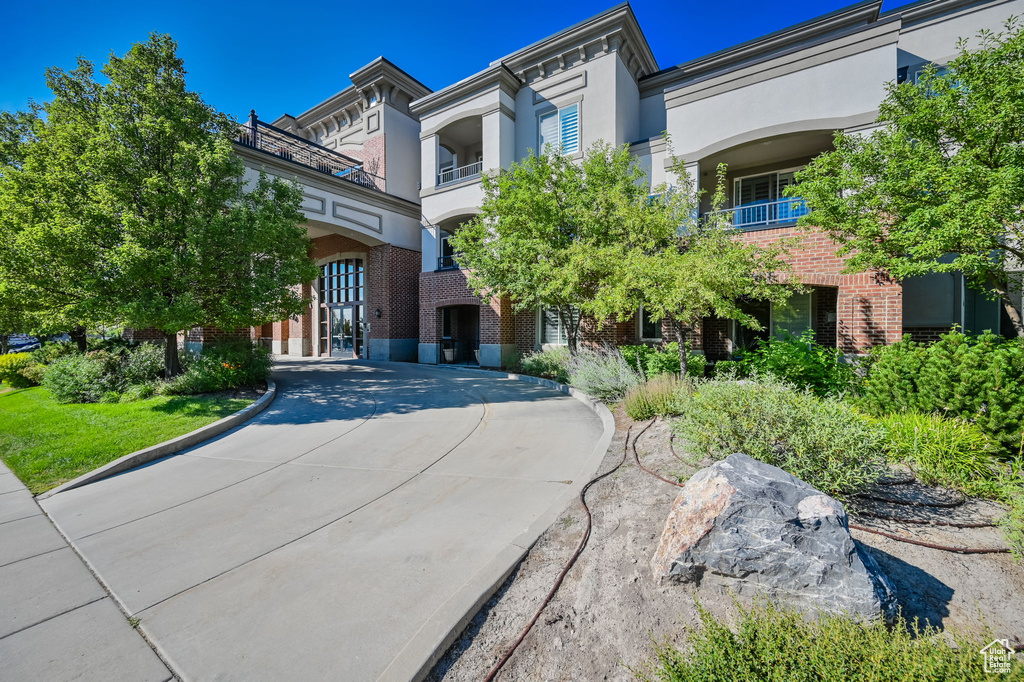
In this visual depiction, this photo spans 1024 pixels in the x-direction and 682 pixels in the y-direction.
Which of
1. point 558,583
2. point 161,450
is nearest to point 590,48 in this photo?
point 161,450

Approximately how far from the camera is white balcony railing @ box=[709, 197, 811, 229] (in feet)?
37.5

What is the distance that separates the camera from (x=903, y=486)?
3846mm

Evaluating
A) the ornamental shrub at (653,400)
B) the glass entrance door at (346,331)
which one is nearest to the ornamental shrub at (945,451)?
the ornamental shrub at (653,400)

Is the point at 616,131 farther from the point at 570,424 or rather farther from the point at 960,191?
the point at 570,424

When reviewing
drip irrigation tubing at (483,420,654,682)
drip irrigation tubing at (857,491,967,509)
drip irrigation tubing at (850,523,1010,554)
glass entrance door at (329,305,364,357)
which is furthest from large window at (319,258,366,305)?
drip irrigation tubing at (850,523,1010,554)

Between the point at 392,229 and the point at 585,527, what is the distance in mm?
17764

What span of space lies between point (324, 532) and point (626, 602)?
2.71m

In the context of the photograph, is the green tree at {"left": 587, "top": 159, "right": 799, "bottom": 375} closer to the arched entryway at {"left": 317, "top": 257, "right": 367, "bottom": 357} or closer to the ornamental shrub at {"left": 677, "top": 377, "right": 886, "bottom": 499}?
the ornamental shrub at {"left": 677, "top": 377, "right": 886, "bottom": 499}

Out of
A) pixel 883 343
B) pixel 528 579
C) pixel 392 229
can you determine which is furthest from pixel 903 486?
pixel 392 229

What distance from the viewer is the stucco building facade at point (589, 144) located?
1061cm

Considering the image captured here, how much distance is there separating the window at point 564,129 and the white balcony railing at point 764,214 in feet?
19.2

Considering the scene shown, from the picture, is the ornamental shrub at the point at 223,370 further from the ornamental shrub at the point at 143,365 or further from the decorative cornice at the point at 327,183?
the decorative cornice at the point at 327,183

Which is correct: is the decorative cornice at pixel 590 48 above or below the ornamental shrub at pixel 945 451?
above

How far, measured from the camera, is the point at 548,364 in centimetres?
1286
